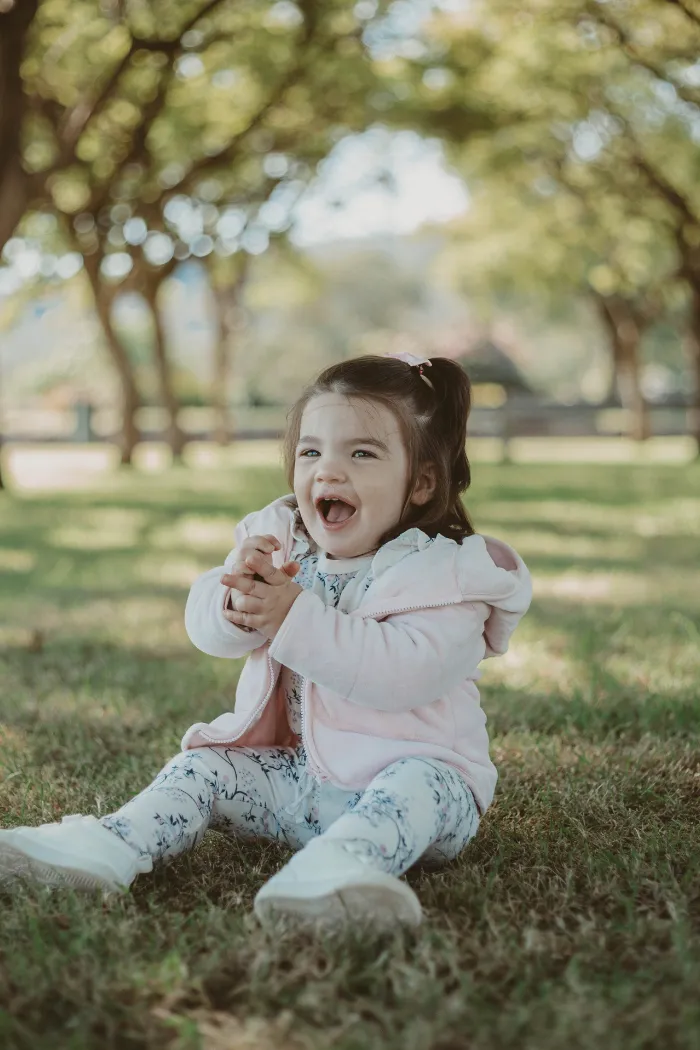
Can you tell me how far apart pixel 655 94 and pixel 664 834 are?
56.6 ft

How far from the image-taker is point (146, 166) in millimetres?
15352

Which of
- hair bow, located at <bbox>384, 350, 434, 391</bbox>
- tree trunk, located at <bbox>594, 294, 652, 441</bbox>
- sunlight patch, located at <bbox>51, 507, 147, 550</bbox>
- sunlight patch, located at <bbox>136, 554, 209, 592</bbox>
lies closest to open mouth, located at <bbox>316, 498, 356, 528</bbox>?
hair bow, located at <bbox>384, 350, 434, 391</bbox>

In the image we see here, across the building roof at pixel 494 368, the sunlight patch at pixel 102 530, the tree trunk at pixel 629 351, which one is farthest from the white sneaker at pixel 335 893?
the building roof at pixel 494 368

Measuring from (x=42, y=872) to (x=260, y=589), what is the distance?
57cm

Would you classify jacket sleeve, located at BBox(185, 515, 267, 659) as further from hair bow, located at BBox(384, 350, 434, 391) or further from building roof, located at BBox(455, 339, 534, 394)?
building roof, located at BBox(455, 339, 534, 394)

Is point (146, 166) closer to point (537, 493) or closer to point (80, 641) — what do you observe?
point (537, 493)

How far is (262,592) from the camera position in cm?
200

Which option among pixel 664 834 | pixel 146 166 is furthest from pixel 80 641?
pixel 146 166

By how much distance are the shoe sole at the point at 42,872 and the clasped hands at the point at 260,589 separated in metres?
0.48

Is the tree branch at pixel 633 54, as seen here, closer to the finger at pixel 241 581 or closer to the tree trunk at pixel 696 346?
the tree trunk at pixel 696 346

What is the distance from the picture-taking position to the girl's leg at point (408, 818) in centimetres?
182

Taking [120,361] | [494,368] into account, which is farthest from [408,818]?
[494,368]

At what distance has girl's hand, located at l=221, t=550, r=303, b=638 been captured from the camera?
6.56ft

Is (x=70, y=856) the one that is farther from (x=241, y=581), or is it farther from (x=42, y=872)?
(x=241, y=581)
